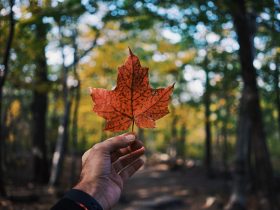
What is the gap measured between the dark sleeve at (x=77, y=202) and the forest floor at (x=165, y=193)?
716cm

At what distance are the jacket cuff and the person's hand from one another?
25 mm

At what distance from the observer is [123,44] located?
1284 centimetres

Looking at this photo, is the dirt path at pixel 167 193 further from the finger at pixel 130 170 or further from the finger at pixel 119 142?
the finger at pixel 119 142

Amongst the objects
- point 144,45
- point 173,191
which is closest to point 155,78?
point 144,45

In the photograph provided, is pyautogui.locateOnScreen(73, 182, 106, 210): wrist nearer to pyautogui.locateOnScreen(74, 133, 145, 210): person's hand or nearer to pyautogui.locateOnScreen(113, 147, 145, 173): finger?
pyautogui.locateOnScreen(74, 133, 145, 210): person's hand

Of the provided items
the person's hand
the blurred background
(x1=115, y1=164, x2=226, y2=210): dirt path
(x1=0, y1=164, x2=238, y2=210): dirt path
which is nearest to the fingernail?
the person's hand

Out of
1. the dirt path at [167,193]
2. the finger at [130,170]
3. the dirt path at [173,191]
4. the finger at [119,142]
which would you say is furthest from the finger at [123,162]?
the dirt path at [173,191]

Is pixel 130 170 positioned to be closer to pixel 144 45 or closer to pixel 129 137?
pixel 129 137

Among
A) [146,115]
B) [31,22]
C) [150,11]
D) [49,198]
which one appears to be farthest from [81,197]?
[49,198]

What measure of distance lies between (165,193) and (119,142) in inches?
558

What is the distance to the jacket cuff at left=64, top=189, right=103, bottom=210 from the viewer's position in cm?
140

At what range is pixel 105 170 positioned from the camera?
1593mm

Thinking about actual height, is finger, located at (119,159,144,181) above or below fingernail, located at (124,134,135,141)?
below

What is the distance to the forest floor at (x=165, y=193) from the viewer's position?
397 inches
